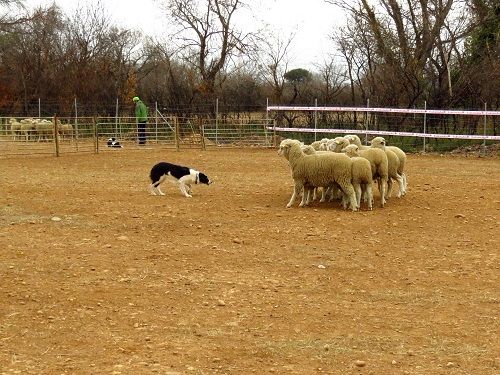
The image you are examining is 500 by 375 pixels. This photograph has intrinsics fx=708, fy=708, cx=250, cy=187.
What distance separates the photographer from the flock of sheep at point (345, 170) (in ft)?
34.5

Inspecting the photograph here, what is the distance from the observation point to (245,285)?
6562 millimetres

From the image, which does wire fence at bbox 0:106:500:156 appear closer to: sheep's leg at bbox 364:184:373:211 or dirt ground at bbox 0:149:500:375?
dirt ground at bbox 0:149:500:375

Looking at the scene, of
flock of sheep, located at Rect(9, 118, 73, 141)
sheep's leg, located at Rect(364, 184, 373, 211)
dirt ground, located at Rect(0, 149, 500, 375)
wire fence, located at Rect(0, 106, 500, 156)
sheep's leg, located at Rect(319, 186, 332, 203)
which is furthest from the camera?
flock of sheep, located at Rect(9, 118, 73, 141)

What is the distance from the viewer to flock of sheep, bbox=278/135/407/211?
10516mm

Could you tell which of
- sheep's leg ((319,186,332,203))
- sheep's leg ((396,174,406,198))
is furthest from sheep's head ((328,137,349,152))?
sheep's leg ((396,174,406,198))

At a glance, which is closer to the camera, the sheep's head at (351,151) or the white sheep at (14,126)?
the sheep's head at (351,151)

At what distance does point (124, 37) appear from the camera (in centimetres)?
4181

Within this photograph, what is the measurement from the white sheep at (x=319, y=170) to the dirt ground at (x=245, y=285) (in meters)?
0.40

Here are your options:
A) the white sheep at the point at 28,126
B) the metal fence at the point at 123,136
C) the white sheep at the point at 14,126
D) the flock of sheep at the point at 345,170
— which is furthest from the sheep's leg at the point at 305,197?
the white sheep at the point at 28,126

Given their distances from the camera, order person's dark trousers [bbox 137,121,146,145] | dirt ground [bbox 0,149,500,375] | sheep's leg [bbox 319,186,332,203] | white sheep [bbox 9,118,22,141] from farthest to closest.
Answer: white sheep [bbox 9,118,22,141] → person's dark trousers [bbox 137,121,146,145] → sheep's leg [bbox 319,186,332,203] → dirt ground [bbox 0,149,500,375]

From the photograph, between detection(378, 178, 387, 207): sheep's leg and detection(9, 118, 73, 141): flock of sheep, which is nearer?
detection(378, 178, 387, 207): sheep's leg

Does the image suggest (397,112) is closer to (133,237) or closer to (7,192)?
(7,192)

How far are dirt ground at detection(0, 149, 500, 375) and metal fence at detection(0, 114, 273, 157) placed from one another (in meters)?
10.8

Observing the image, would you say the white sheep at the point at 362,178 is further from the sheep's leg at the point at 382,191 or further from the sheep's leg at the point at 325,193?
the sheep's leg at the point at 325,193
